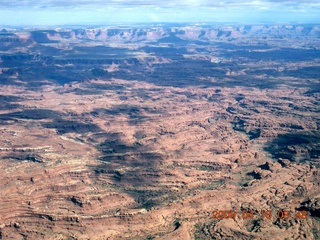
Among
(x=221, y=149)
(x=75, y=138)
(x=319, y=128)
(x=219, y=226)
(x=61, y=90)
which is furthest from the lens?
(x=61, y=90)

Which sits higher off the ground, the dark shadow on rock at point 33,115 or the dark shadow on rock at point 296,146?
the dark shadow on rock at point 33,115

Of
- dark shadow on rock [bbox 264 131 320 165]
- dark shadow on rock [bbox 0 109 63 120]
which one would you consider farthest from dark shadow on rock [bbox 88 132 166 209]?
dark shadow on rock [bbox 0 109 63 120]

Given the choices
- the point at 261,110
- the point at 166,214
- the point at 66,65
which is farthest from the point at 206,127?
the point at 66,65

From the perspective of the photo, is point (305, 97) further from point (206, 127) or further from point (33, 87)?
point (33, 87)

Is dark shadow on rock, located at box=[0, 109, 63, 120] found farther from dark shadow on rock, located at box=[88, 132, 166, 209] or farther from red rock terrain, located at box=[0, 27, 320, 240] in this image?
dark shadow on rock, located at box=[88, 132, 166, 209]
